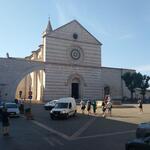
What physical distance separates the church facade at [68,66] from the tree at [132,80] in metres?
4.40

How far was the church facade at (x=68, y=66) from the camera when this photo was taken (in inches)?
2383

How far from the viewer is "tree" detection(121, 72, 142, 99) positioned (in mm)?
69625

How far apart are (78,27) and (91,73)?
8966 millimetres

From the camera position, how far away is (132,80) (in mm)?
69312

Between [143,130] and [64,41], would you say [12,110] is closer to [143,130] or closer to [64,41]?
[143,130]

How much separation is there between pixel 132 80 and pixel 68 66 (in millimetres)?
14274

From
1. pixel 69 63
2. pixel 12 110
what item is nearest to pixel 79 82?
pixel 69 63

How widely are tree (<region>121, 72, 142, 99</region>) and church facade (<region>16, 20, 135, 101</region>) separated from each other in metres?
4.40

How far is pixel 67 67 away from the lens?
62938 millimetres

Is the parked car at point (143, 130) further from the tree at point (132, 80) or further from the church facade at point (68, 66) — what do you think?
the tree at point (132, 80)

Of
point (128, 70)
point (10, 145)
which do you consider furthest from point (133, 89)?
point (10, 145)

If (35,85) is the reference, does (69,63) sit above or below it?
above

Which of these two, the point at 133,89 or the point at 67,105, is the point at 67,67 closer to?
the point at 133,89

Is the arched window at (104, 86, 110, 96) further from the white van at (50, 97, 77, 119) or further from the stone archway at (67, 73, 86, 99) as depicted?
the white van at (50, 97, 77, 119)
